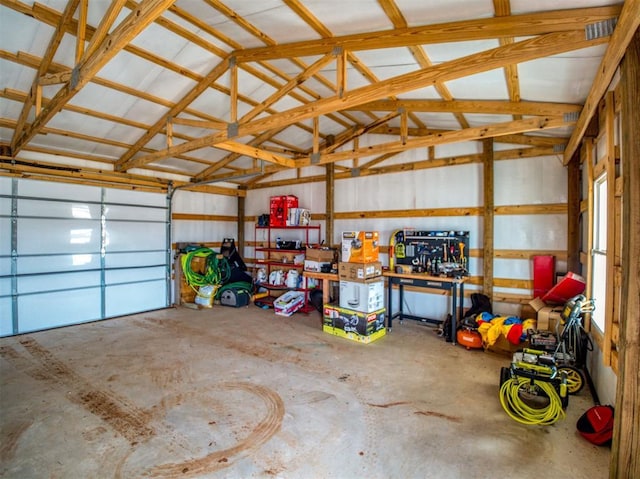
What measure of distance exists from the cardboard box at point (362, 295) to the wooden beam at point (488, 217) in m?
1.75

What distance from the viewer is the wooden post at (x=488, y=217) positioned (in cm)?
519

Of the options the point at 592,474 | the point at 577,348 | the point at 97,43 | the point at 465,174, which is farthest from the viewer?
the point at 465,174

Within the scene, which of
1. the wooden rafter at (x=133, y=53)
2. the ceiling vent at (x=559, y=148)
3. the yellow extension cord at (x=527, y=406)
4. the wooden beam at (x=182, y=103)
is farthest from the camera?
the ceiling vent at (x=559, y=148)

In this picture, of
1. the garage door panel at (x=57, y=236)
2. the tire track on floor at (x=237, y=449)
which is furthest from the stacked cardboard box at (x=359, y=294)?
the garage door panel at (x=57, y=236)

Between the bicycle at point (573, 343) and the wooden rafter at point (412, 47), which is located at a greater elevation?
the wooden rafter at point (412, 47)

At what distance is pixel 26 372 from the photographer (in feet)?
Result: 12.3

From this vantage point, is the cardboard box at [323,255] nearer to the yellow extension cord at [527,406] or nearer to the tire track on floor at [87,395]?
the yellow extension cord at [527,406]

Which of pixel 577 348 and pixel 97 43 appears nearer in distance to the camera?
pixel 97 43

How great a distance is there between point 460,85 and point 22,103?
5.53 m

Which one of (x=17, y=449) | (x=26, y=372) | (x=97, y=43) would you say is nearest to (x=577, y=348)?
(x=17, y=449)

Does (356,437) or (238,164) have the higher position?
(238,164)

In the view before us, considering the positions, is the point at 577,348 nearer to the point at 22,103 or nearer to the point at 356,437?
the point at 356,437

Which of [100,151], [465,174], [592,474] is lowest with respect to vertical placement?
[592,474]

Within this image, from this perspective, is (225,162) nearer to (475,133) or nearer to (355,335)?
(355,335)
